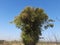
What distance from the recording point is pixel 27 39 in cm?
2512

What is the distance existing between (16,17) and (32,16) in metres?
2.34

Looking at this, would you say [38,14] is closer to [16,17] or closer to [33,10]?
[33,10]

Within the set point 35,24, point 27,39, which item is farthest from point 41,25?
point 27,39

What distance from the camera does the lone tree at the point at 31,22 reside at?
2511cm

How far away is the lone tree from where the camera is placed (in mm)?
25109

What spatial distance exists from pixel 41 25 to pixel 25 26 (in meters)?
2.32

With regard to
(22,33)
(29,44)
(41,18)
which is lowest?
(29,44)

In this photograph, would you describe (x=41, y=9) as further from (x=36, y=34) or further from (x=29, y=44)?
(x=29, y=44)

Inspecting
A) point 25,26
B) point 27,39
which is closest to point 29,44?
point 27,39

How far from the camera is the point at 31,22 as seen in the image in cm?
2527

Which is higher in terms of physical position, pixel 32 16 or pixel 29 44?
pixel 32 16

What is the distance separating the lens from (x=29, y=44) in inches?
991

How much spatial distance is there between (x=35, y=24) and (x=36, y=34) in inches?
56.1

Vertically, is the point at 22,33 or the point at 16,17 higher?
the point at 16,17
